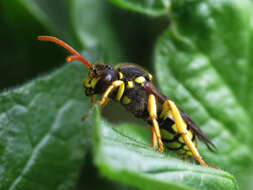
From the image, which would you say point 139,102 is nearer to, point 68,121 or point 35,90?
point 68,121

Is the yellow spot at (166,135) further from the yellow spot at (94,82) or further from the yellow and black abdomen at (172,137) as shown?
the yellow spot at (94,82)

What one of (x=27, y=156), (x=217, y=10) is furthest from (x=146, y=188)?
(x=217, y=10)

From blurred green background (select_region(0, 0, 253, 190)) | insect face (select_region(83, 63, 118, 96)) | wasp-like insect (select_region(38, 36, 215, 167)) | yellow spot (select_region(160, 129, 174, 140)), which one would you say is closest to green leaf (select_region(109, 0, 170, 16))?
blurred green background (select_region(0, 0, 253, 190))

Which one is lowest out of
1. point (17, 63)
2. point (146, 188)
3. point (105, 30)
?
point (146, 188)

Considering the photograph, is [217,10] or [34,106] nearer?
[34,106]

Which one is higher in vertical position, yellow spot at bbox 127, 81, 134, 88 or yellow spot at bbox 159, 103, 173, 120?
yellow spot at bbox 127, 81, 134, 88

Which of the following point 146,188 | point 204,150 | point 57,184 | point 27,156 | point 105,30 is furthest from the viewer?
point 105,30

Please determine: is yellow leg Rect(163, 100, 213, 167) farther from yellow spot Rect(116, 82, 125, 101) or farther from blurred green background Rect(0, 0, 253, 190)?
yellow spot Rect(116, 82, 125, 101)
